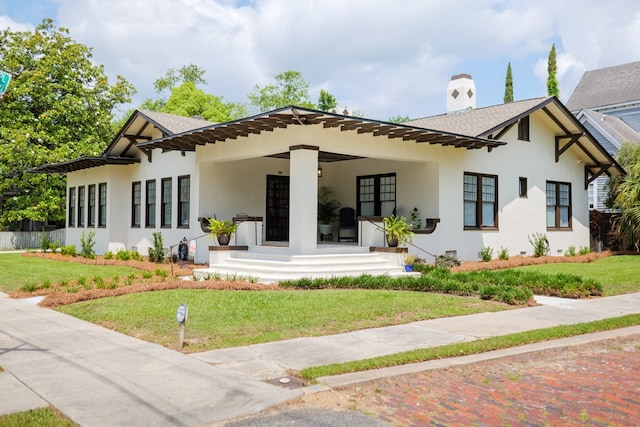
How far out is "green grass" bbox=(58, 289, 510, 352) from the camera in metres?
7.79

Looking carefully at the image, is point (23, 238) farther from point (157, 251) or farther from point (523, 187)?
point (523, 187)

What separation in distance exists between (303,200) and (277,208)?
536 centimetres

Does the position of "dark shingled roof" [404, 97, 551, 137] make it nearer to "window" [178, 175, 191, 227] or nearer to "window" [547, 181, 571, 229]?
"window" [547, 181, 571, 229]

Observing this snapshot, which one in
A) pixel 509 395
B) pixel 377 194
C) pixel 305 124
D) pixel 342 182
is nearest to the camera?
pixel 509 395

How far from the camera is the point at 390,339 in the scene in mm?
7527

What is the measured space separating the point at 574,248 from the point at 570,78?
46728 millimetres

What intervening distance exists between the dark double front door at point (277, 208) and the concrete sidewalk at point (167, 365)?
10.0m

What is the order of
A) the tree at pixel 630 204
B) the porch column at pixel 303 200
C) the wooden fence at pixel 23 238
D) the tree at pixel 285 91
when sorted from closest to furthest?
the porch column at pixel 303 200 → the tree at pixel 630 204 → the wooden fence at pixel 23 238 → the tree at pixel 285 91

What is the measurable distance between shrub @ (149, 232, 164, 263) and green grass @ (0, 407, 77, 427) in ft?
46.5

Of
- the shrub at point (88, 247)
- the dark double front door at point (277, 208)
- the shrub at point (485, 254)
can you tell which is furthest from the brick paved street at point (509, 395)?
the shrub at point (88, 247)

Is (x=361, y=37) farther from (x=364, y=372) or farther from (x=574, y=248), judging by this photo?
(x=364, y=372)

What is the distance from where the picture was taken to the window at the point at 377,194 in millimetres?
18422

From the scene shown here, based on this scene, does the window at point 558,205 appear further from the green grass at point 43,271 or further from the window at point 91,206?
the window at point 91,206

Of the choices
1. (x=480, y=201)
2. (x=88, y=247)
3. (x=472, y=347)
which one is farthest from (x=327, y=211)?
(x=472, y=347)
